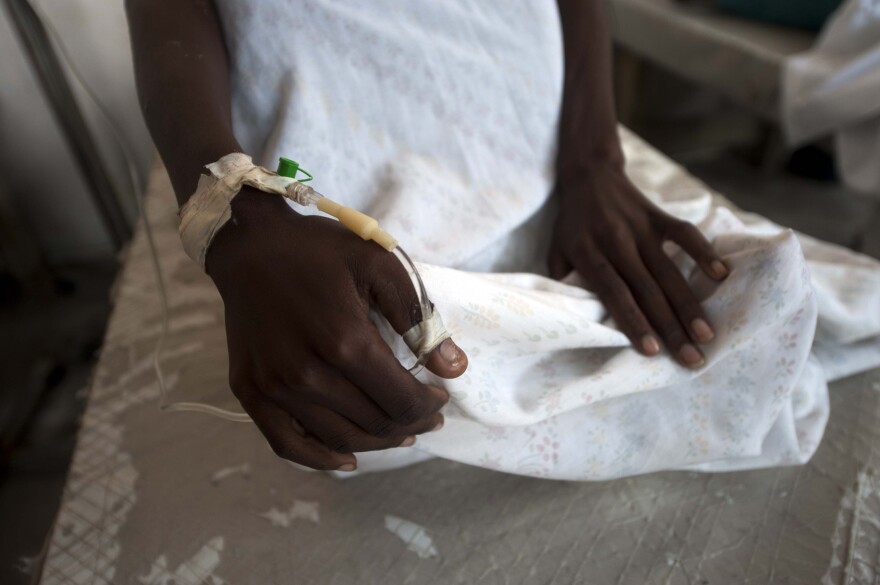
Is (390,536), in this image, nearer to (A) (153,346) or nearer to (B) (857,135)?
(A) (153,346)

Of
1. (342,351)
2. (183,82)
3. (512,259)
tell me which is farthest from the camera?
(512,259)

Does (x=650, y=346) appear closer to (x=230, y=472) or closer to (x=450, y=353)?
(x=450, y=353)

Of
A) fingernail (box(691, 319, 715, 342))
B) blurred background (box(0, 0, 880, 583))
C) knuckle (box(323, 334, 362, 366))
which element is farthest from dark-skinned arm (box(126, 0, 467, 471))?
blurred background (box(0, 0, 880, 583))

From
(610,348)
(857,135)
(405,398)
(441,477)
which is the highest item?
(405,398)

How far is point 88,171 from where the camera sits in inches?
58.1

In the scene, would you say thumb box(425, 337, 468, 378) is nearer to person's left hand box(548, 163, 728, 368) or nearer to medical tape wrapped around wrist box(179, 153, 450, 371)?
medical tape wrapped around wrist box(179, 153, 450, 371)

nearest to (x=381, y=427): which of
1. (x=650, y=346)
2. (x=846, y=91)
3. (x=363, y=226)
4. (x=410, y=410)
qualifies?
(x=410, y=410)

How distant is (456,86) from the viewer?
64 centimetres

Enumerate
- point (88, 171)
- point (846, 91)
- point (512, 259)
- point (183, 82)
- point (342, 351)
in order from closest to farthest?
point (342, 351), point (183, 82), point (512, 259), point (846, 91), point (88, 171)

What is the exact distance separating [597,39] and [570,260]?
1.01ft

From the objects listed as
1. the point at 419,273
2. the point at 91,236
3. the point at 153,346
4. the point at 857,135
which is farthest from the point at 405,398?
the point at 91,236

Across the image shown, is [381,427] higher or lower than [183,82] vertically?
lower

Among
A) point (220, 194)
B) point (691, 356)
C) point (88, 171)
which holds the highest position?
point (220, 194)

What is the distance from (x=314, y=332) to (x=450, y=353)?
3.6 inches
